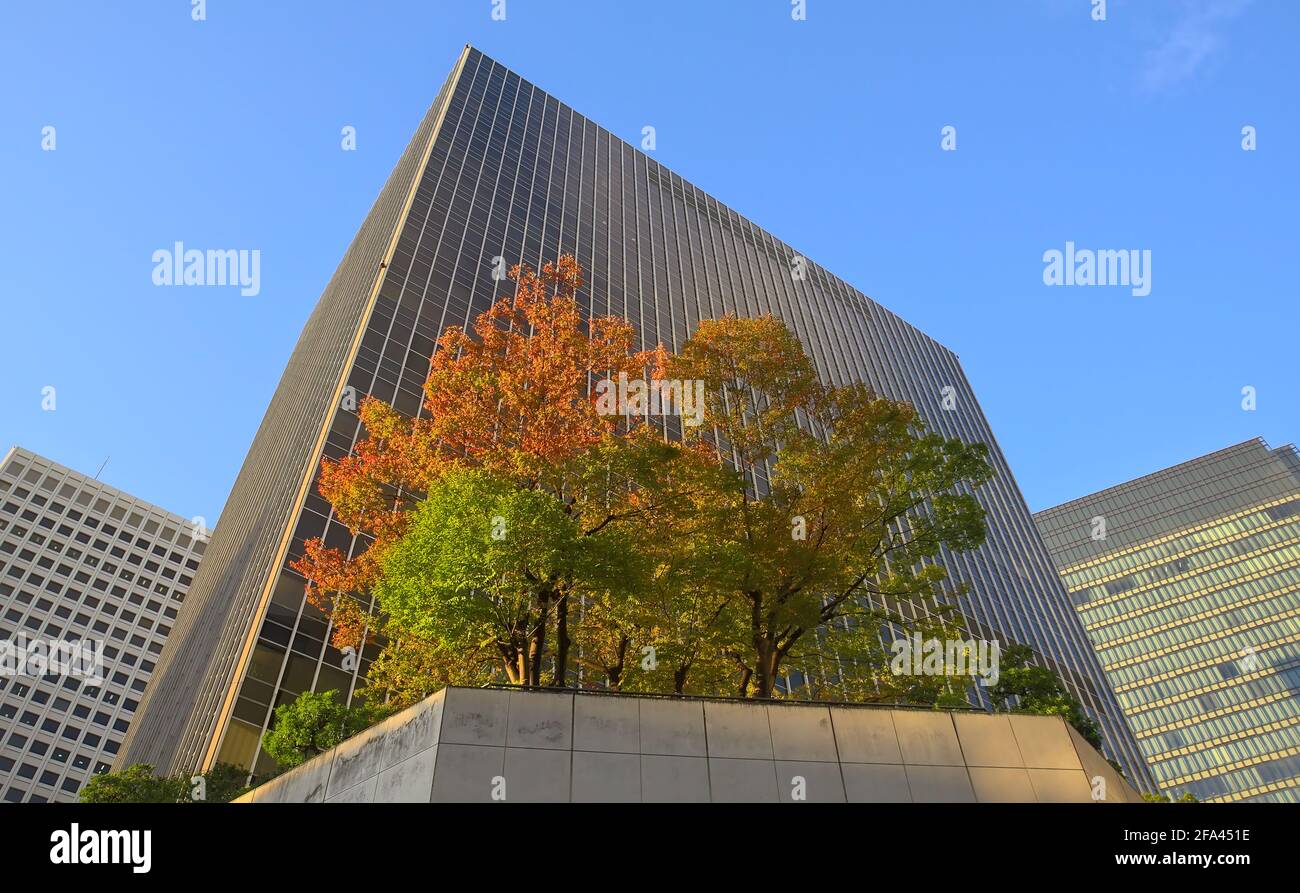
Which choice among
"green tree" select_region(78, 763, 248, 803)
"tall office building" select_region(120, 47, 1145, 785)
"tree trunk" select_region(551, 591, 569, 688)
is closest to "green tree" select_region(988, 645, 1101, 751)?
"tree trunk" select_region(551, 591, 569, 688)

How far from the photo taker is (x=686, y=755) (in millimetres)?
15484

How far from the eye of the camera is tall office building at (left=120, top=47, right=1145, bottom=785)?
32969 millimetres

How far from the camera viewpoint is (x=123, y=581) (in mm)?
104125

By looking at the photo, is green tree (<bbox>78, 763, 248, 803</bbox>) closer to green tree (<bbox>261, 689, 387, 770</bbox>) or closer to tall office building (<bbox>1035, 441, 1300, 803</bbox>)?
green tree (<bbox>261, 689, 387, 770</bbox>)

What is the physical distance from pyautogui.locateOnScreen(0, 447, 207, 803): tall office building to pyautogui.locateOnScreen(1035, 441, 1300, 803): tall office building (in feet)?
371

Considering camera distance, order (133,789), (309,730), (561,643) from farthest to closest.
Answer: (133,789) → (309,730) → (561,643)

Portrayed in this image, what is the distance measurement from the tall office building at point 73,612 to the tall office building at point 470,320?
3700 centimetres

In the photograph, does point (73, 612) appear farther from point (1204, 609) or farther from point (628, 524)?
point (1204, 609)

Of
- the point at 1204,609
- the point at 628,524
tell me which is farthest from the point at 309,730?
the point at 1204,609

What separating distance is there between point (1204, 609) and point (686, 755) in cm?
12954

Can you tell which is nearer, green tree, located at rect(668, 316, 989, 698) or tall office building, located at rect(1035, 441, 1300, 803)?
green tree, located at rect(668, 316, 989, 698)

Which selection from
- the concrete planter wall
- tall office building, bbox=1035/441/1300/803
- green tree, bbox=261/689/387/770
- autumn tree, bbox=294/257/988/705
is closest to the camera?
the concrete planter wall

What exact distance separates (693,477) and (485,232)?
1611 inches

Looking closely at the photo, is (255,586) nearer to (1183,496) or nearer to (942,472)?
(942,472)
